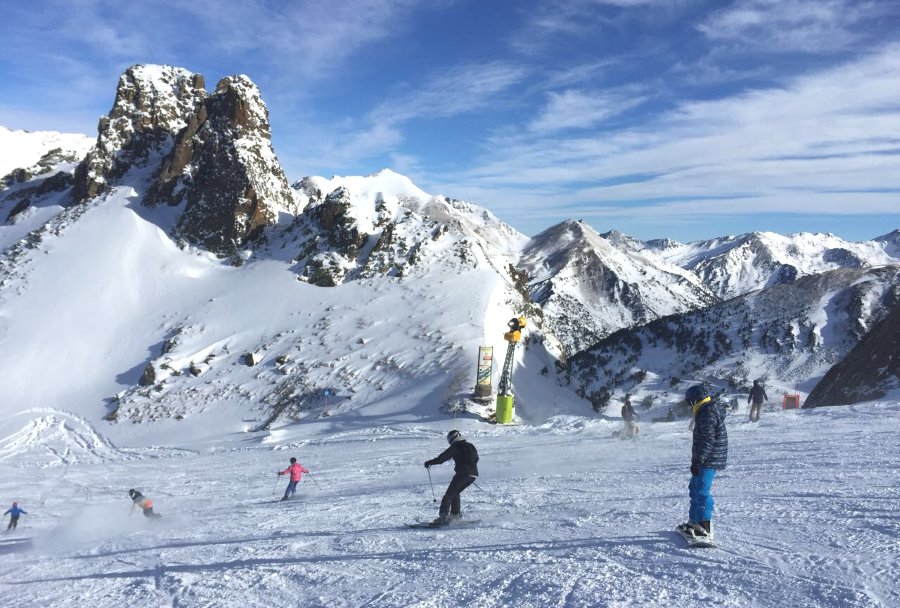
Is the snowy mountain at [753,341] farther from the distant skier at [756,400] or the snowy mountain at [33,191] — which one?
the snowy mountain at [33,191]

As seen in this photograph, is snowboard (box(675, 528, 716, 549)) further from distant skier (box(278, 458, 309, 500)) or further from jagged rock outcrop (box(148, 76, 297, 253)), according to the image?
jagged rock outcrop (box(148, 76, 297, 253))

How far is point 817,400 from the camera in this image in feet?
116

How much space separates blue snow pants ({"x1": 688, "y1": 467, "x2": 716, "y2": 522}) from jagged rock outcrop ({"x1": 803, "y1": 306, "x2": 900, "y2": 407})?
2118 centimetres

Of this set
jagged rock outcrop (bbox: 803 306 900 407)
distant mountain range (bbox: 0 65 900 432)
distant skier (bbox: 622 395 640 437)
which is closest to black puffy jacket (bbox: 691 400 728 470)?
distant skier (bbox: 622 395 640 437)

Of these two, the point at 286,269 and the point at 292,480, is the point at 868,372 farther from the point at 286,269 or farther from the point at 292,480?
the point at 286,269

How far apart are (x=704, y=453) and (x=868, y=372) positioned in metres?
31.2

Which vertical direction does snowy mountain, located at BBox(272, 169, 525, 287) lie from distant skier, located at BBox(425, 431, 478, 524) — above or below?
above

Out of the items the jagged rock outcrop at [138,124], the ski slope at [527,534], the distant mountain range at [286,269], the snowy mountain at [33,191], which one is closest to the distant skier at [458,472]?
the ski slope at [527,534]

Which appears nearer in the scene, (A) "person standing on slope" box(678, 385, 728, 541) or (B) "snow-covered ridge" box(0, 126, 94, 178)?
(A) "person standing on slope" box(678, 385, 728, 541)

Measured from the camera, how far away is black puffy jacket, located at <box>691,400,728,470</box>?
23.0ft

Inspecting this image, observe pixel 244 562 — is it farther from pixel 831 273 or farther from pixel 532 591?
pixel 831 273

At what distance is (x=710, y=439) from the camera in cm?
702

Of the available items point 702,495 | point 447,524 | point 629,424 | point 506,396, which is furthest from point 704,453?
point 506,396

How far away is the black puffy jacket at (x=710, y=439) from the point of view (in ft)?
23.0
